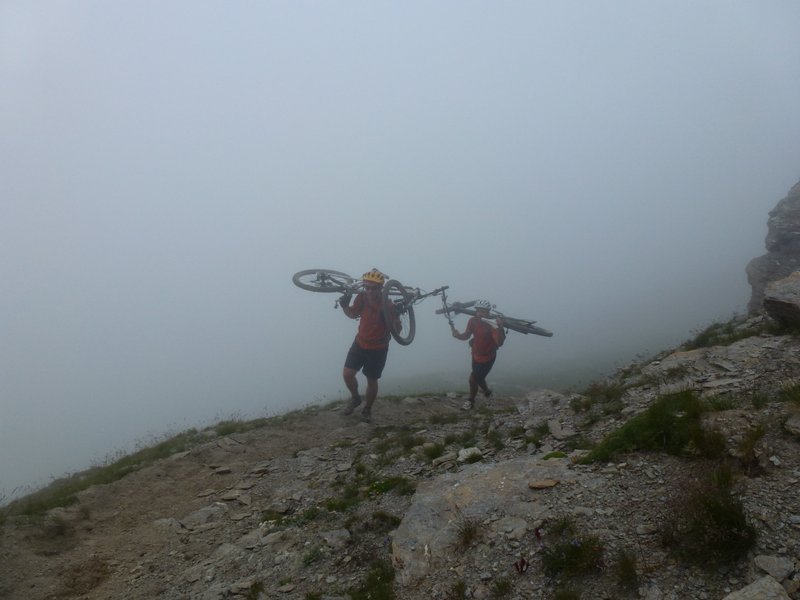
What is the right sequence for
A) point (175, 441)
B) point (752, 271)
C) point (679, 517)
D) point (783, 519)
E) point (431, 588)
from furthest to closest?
point (752, 271), point (175, 441), point (431, 588), point (679, 517), point (783, 519)

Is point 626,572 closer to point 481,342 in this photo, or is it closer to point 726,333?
point 726,333

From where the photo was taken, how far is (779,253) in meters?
18.0

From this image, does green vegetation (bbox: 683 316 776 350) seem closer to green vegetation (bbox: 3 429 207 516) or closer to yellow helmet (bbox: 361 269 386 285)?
yellow helmet (bbox: 361 269 386 285)

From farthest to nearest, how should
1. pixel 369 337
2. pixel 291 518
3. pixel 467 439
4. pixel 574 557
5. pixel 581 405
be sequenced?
pixel 369 337 → pixel 467 439 → pixel 581 405 → pixel 291 518 → pixel 574 557

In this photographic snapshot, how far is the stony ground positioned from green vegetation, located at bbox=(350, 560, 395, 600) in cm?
2

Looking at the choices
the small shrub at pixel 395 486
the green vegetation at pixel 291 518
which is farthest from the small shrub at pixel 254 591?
the small shrub at pixel 395 486

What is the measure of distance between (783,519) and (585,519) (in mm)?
1625

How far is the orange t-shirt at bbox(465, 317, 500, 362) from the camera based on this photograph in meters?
13.6

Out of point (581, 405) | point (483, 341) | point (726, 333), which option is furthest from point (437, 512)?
point (483, 341)

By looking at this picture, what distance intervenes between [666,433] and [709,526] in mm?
1681

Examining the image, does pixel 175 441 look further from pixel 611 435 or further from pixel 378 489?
pixel 611 435

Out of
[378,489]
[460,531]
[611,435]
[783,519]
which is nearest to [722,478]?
[783,519]

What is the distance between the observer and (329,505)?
7340mm

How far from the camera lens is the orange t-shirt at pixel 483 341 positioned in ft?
44.7
